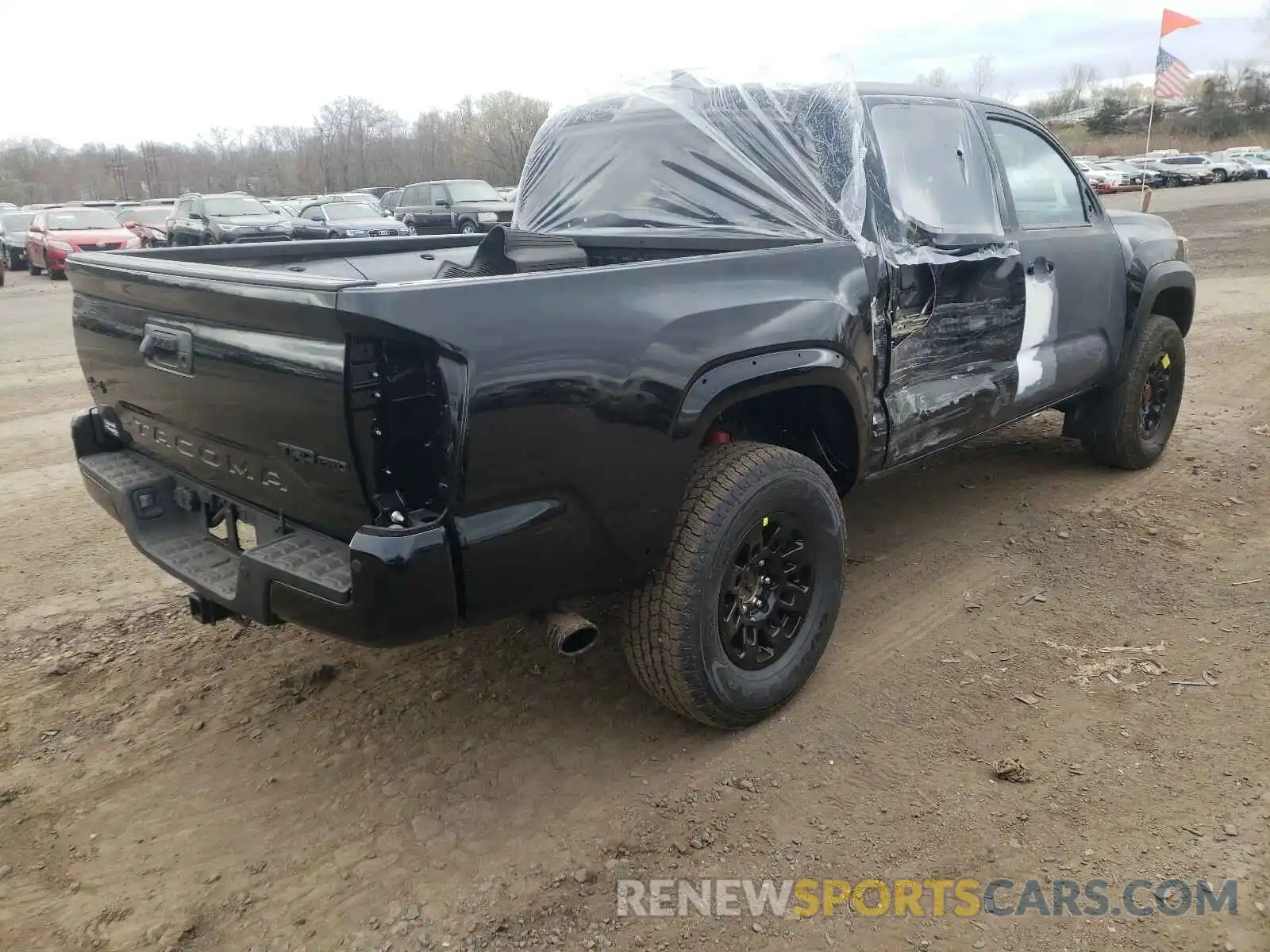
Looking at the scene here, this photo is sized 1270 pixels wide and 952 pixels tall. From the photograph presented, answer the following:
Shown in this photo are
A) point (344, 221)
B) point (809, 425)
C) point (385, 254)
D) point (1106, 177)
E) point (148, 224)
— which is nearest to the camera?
point (809, 425)

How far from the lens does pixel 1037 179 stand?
14.5 ft

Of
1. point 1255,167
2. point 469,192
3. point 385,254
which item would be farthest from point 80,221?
point 1255,167

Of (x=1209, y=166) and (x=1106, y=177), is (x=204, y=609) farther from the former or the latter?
(x=1209, y=166)

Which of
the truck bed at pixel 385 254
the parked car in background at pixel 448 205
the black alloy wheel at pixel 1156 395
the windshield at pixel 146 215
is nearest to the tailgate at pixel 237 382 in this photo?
the truck bed at pixel 385 254

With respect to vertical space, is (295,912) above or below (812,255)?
below

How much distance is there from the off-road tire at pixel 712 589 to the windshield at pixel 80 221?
21.4 meters

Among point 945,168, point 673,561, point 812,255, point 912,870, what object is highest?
point 945,168

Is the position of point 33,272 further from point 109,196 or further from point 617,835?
point 109,196

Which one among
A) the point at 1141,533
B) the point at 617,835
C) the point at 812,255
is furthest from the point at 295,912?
the point at 1141,533

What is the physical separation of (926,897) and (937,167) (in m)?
2.73

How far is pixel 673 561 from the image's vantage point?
8.89 feet

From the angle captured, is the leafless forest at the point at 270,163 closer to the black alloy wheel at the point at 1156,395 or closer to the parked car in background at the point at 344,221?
the parked car in background at the point at 344,221

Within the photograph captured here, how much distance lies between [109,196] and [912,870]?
260 feet

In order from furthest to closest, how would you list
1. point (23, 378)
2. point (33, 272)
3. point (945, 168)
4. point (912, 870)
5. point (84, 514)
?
point (33, 272), point (23, 378), point (84, 514), point (945, 168), point (912, 870)
